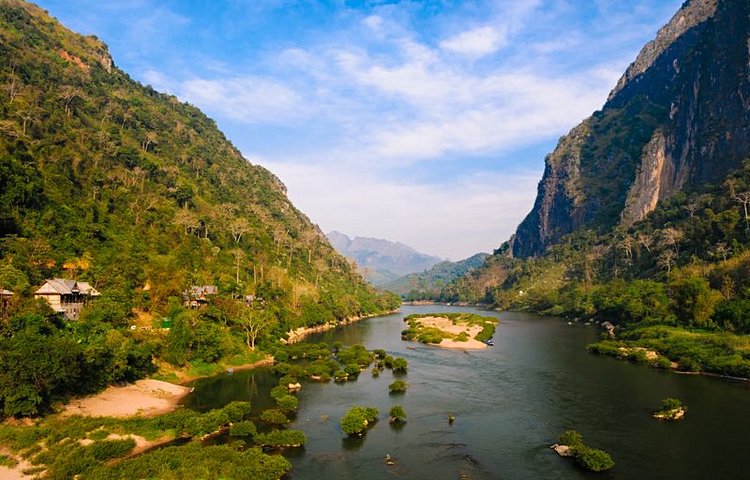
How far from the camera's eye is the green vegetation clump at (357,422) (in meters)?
50.9

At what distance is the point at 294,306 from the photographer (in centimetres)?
13100

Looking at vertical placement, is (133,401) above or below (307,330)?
below

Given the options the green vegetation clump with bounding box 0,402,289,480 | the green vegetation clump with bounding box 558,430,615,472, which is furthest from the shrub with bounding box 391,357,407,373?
the green vegetation clump with bounding box 558,430,615,472

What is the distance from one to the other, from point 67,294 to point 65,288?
1000 mm

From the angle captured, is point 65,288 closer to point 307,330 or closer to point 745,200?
point 307,330

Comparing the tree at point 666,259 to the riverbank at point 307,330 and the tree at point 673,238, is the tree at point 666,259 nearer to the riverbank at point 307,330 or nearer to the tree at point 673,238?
the tree at point 673,238

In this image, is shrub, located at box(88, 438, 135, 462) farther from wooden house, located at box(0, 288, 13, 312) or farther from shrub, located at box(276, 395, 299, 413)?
wooden house, located at box(0, 288, 13, 312)

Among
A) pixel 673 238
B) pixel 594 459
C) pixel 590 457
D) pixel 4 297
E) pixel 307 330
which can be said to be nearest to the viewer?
pixel 594 459

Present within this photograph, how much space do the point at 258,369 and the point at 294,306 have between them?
48.7 meters

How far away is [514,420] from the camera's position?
57.0m

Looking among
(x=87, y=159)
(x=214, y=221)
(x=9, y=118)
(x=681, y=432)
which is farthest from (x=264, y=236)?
(x=681, y=432)

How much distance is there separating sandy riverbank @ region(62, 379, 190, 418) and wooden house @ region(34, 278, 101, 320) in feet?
54.5

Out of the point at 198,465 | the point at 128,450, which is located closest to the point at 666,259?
the point at 198,465

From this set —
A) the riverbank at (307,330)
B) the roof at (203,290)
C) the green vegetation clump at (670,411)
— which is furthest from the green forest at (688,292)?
the roof at (203,290)
